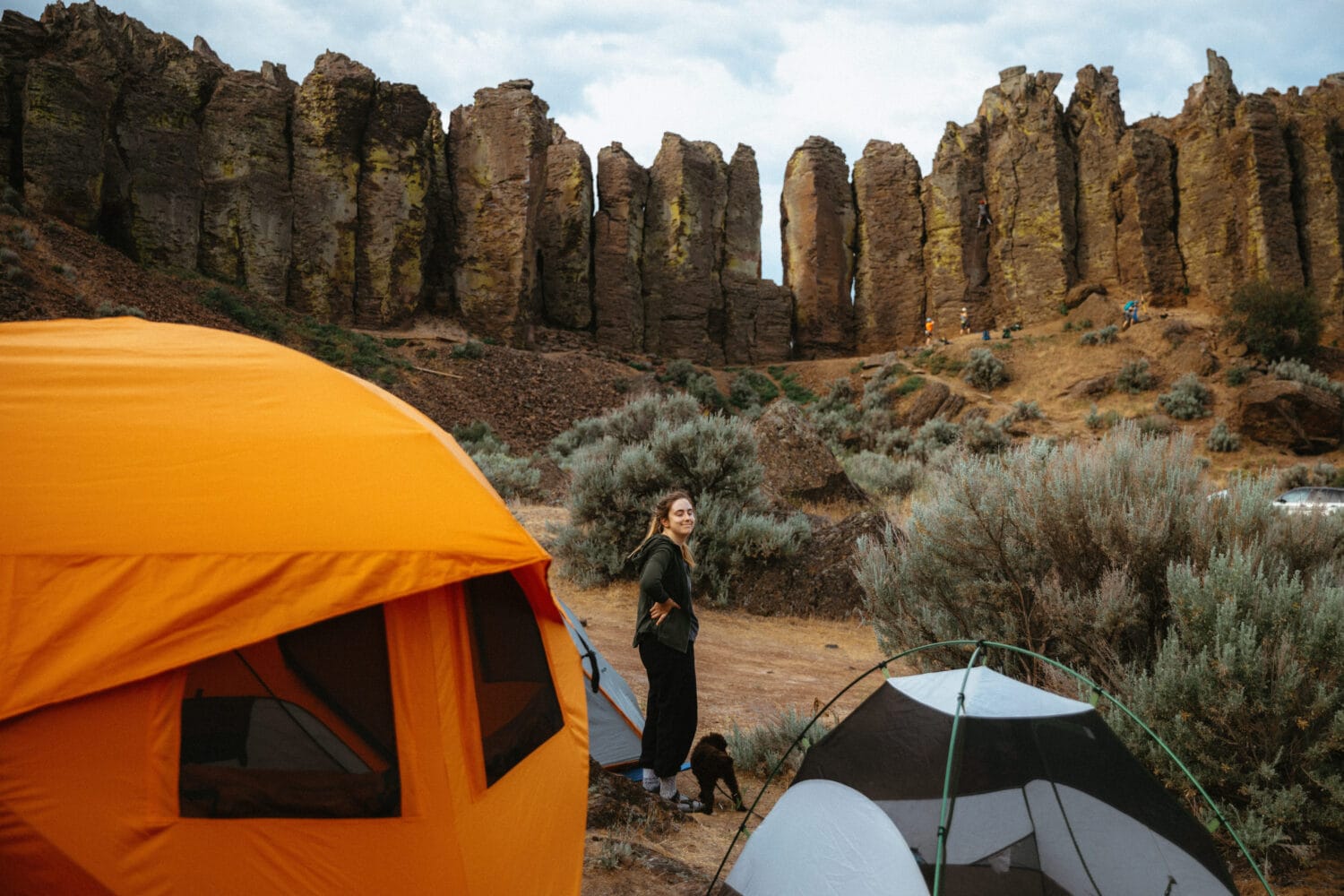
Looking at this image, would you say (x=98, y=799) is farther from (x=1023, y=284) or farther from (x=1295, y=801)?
(x=1023, y=284)

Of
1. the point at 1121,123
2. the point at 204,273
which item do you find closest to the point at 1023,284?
the point at 1121,123

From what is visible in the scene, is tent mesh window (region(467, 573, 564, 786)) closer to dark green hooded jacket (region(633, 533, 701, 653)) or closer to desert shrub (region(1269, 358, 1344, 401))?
dark green hooded jacket (region(633, 533, 701, 653))

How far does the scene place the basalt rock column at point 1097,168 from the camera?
31656 millimetres

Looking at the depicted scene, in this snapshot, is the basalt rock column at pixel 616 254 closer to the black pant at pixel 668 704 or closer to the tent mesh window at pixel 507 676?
the black pant at pixel 668 704

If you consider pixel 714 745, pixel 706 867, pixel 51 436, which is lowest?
pixel 706 867

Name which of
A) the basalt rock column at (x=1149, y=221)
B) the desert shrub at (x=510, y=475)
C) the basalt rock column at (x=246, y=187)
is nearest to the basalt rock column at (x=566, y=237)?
the basalt rock column at (x=246, y=187)

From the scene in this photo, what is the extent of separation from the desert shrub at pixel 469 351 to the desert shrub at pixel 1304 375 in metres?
24.3

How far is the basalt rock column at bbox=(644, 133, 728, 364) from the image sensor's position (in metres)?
34.9

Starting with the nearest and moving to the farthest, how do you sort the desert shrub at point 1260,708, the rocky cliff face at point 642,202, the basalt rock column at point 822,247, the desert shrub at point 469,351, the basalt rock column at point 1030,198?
the desert shrub at point 1260,708 → the rocky cliff face at point 642,202 → the desert shrub at point 469,351 → the basalt rock column at point 1030,198 → the basalt rock column at point 822,247

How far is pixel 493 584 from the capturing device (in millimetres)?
3082

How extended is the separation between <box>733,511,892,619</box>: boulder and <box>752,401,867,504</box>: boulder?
261cm

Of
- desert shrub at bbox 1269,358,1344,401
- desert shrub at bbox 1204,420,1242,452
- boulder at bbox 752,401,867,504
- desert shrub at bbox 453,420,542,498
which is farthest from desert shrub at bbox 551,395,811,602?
desert shrub at bbox 1269,358,1344,401

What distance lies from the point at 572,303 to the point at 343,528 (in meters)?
31.2

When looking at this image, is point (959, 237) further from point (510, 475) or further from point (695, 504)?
point (695, 504)
